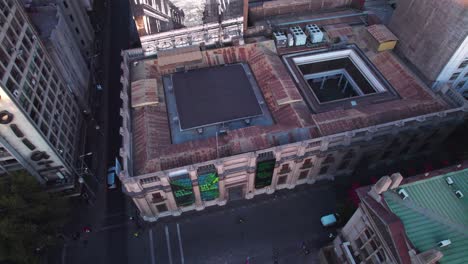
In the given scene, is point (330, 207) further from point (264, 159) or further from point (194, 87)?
point (194, 87)

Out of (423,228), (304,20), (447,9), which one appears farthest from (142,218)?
(447,9)

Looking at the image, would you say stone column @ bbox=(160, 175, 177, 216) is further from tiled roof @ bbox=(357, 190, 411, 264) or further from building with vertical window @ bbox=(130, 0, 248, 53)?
building with vertical window @ bbox=(130, 0, 248, 53)

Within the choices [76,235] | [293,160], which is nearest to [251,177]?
[293,160]

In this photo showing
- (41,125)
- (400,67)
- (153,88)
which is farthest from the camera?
(400,67)

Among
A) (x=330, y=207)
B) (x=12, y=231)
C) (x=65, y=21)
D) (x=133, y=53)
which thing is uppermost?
(x=65, y=21)

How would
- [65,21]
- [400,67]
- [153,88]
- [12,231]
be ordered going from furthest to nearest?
[65,21], [400,67], [153,88], [12,231]

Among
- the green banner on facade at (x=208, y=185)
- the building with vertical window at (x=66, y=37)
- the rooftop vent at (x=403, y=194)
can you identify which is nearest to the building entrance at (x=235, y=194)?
the green banner on facade at (x=208, y=185)
